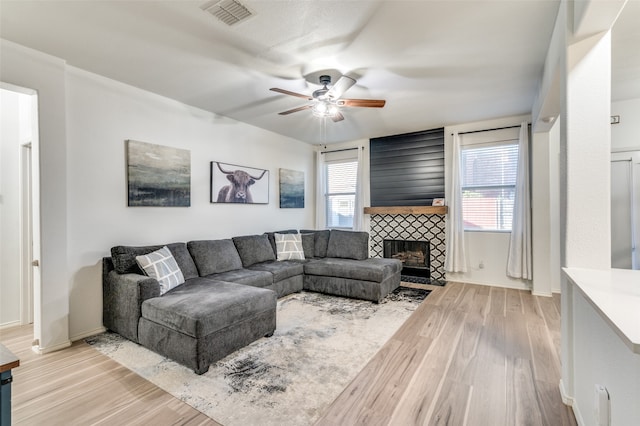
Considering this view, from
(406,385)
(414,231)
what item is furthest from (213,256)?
(414,231)

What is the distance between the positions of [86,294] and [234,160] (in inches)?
100.0

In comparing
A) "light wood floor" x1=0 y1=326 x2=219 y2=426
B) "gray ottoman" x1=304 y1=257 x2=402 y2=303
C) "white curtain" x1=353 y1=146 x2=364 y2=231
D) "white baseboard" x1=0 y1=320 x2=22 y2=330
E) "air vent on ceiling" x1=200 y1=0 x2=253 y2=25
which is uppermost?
"air vent on ceiling" x1=200 y1=0 x2=253 y2=25

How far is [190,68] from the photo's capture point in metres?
2.90

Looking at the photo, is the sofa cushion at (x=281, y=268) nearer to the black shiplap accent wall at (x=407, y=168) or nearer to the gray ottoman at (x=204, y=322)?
the gray ottoman at (x=204, y=322)

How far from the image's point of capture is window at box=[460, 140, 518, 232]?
4586mm

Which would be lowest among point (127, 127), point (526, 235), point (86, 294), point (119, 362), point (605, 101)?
point (119, 362)

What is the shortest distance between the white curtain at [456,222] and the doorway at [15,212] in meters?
5.55

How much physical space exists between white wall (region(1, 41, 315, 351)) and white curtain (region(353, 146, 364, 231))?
2854 millimetres

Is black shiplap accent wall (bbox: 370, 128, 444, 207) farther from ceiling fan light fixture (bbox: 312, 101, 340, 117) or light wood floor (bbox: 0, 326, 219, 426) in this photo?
light wood floor (bbox: 0, 326, 219, 426)

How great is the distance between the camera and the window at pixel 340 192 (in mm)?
6102

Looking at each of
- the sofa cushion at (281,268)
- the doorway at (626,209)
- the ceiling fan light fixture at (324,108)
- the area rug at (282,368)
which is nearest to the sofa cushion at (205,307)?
the area rug at (282,368)

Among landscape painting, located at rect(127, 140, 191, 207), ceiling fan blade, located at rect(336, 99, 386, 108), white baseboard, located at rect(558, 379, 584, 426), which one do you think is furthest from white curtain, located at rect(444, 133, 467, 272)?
landscape painting, located at rect(127, 140, 191, 207)

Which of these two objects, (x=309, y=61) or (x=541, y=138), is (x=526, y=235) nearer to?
(x=541, y=138)

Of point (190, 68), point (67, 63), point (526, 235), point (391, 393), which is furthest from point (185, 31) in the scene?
point (526, 235)
